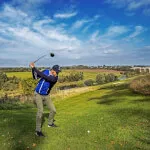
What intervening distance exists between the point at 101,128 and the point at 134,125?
2.50 meters

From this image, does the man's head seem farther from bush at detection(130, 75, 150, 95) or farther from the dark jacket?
bush at detection(130, 75, 150, 95)

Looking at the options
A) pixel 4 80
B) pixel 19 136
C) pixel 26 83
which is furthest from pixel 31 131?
pixel 4 80

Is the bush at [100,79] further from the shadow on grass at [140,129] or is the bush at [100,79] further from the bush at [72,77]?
the shadow on grass at [140,129]

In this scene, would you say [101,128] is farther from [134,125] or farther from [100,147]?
[100,147]

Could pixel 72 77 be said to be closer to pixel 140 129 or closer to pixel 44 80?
pixel 140 129

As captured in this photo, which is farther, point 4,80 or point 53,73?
point 4,80

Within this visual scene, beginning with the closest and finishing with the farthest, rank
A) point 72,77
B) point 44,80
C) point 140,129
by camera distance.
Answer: point 44,80
point 140,129
point 72,77

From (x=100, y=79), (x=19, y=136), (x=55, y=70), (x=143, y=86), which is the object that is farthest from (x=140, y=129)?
(x=100, y=79)

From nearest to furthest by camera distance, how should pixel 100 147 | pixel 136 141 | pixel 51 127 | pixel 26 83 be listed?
pixel 100 147, pixel 136 141, pixel 51 127, pixel 26 83

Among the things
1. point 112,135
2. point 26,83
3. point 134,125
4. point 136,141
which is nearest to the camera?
point 136,141

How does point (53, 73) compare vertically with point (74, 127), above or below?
above

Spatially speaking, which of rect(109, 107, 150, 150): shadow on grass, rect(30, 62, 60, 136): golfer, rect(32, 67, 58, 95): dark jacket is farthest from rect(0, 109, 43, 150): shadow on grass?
rect(109, 107, 150, 150): shadow on grass

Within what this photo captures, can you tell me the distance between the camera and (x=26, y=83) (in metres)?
84.5

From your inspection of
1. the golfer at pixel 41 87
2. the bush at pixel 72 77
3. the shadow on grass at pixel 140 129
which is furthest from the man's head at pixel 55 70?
the bush at pixel 72 77
